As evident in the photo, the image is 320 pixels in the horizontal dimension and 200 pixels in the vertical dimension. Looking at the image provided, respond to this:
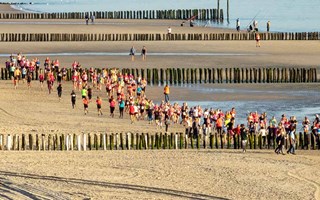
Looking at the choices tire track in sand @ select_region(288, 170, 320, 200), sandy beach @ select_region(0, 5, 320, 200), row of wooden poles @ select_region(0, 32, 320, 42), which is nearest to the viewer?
tire track in sand @ select_region(288, 170, 320, 200)

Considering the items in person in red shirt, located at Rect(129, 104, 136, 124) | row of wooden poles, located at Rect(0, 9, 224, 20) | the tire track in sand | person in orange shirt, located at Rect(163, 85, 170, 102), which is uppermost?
row of wooden poles, located at Rect(0, 9, 224, 20)

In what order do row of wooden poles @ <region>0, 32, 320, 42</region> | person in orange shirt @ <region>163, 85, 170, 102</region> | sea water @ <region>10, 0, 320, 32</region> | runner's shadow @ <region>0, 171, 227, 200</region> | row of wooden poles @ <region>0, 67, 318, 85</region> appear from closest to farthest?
runner's shadow @ <region>0, 171, 227, 200</region> < person in orange shirt @ <region>163, 85, 170, 102</region> < row of wooden poles @ <region>0, 67, 318, 85</region> < row of wooden poles @ <region>0, 32, 320, 42</region> < sea water @ <region>10, 0, 320, 32</region>

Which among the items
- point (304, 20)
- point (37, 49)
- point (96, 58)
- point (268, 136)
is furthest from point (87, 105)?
point (304, 20)

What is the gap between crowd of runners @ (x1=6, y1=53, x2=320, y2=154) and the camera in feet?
149

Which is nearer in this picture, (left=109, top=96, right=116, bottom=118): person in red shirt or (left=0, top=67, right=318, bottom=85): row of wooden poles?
(left=109, top=96, right=116, bottom=118): person in red shirt

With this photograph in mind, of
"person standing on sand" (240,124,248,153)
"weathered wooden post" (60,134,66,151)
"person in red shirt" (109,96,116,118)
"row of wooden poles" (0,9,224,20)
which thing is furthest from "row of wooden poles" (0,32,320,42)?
"weathered wooden post" (60,134,66,151)

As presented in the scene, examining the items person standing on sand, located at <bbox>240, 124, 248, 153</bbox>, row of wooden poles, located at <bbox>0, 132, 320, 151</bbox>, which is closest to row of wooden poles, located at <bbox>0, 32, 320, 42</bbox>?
row of wooden poles, located at <bbox>0, 132, 320, 151</bbox>

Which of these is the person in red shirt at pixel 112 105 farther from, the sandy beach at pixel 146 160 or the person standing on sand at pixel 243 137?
the person standing on sand at pixel 243 137

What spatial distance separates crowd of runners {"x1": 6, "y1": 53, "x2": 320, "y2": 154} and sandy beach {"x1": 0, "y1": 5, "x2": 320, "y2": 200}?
0.66m

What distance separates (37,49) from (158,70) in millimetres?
19349

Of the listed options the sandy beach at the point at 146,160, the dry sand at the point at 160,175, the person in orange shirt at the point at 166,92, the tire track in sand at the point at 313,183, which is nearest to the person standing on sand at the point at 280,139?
the dry sand at the point at 160,175

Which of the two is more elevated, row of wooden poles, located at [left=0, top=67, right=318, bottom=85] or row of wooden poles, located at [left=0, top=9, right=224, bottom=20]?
row of wooden poles, located at [left=0, top=9, right=224, bottom=20]

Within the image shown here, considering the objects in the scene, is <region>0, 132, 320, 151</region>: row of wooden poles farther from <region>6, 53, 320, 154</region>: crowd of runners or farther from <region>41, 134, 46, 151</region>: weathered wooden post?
<region>6, 53, 320, 154</region>: crowd of runners

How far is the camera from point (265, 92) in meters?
65.1
